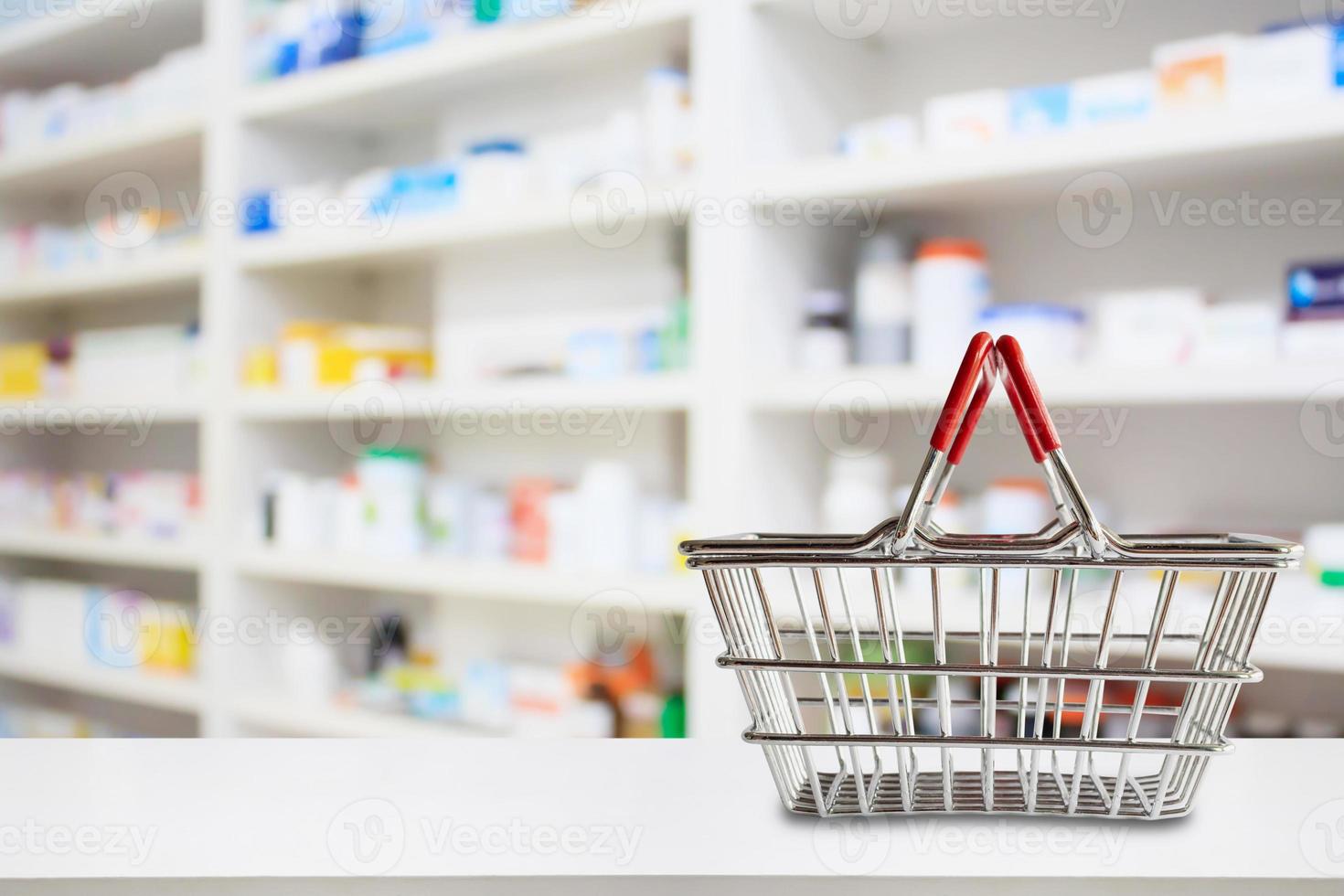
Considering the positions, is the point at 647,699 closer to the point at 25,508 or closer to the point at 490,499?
the point at 490,499

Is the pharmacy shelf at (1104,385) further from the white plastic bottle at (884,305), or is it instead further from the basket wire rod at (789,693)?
A: the basket wire rod at (789,693)

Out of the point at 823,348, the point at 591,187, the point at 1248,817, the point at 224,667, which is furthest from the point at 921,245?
the point at 224,667

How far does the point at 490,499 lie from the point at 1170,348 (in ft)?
3.60

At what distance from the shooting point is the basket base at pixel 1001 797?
0.40m

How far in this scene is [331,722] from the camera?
77.1 inches

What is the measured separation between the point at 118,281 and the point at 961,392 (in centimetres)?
241

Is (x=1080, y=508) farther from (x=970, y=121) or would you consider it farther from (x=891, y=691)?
(x=970, y=121)

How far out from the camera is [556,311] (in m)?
1.96

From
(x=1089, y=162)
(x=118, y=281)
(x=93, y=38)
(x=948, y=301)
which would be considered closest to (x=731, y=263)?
(x=948, y=301)

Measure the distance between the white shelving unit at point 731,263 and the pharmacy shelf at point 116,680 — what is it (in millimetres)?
10

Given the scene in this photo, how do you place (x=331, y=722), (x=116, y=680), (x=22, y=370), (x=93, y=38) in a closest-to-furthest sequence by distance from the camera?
1. (x=331, y=722)
2. (x=116, y=680)
3. (x=93, y=38)
4. (x=22, y=370)

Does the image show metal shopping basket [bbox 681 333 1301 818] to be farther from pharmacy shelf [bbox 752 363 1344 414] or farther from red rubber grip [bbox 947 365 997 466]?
pharmacy shelf [bbox 752 363 1344 414]

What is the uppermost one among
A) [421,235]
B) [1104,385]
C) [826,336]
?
[421,235]

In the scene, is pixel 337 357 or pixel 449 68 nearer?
pixel 449 68
